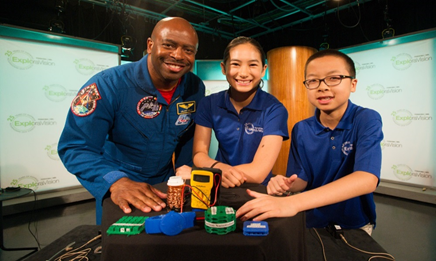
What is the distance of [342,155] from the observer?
1346mm

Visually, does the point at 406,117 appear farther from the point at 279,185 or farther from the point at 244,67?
the point at 279,185

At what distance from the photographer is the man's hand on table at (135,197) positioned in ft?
2.88

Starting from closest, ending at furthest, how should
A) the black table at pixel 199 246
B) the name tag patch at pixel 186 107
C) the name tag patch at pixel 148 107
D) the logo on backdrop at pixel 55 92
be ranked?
the black table at pixel 199 246 < the name tag patch at pixel 148 107 < the name tag patch at pixel 186 107 < the logo on backdrop at pixel 55 92

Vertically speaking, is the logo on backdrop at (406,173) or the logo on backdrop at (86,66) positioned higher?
the logo on backdrop at (86,66)

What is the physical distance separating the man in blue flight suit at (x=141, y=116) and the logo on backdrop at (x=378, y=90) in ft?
13.5

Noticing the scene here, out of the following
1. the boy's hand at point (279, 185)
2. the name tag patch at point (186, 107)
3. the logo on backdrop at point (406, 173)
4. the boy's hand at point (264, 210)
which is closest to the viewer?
the boy's hand at point (264, 210)

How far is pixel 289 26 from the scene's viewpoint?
7.00 m

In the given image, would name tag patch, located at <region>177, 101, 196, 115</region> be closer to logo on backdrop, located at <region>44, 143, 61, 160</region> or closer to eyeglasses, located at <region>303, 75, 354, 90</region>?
eyeglasses, located at <region>303, 75, 354, 90</region>

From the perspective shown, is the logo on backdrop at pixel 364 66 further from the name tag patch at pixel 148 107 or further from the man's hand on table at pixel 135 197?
the man's hand on table at pixel 135 197

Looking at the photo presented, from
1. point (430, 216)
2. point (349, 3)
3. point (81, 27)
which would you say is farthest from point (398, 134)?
point (81, 27)

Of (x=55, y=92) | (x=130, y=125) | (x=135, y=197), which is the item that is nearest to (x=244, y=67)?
(x=130, y=125)

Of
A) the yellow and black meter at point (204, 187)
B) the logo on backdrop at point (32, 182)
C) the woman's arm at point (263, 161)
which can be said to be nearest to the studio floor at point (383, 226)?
the logo on backdrop at point (32, 182)

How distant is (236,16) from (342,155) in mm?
5696

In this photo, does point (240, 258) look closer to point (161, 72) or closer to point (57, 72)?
point (161, 72)
